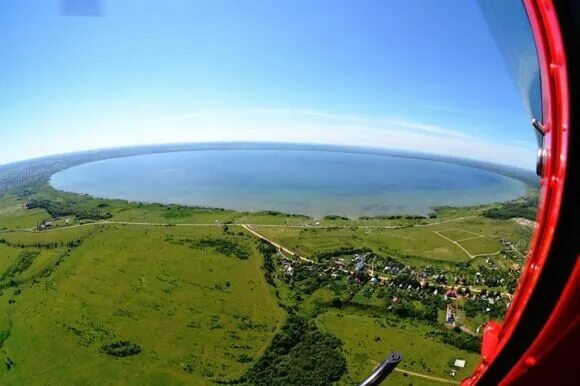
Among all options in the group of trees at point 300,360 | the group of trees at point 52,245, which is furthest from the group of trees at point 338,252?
the group of trees at point 52,245

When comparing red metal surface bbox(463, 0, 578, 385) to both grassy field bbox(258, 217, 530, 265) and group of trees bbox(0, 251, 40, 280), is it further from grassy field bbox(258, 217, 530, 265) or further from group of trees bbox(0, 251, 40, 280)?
group of trees bbox(0, 251, 40, 280)

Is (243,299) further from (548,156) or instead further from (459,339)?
(548,156)

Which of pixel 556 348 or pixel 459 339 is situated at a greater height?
pixel 556 348

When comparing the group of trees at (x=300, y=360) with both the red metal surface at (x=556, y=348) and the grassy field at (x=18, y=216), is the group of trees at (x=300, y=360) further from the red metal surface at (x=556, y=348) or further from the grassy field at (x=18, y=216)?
the grassy field at (x=18, y=216)

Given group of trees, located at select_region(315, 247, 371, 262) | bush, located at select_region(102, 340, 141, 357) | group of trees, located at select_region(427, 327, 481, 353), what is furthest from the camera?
group of trees, located at select_region(315, 247, 371, 262)

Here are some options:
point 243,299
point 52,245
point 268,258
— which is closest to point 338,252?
point 268,258

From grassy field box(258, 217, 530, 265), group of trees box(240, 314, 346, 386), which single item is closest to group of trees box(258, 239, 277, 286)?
grassy field box(258, 217, 530, 265)
